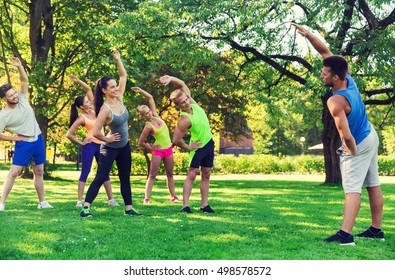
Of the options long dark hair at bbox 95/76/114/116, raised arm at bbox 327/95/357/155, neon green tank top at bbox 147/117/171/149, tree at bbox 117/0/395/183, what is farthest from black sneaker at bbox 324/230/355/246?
tree at bbox 117/0/395/183

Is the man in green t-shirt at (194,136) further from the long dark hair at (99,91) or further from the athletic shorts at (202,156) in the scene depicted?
the long dark hair at (99,91)

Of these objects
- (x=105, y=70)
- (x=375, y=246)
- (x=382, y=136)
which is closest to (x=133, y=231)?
(x=375, y=246)

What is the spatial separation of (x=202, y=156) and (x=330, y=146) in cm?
1315

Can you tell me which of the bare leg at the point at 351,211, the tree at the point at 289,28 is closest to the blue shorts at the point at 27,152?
the bare leg at the point at 351,211

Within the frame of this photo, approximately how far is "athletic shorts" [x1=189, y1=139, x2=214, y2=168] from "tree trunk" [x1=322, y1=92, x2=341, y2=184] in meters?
12.6

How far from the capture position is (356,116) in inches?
230

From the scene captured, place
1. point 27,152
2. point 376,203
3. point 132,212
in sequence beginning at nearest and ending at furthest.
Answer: point 376,203 < point 132,212 < point 27,152

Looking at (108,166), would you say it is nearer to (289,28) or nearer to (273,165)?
(289,28)

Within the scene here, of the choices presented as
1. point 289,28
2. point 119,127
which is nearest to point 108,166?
point 119,127

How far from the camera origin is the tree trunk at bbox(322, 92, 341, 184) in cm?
2022

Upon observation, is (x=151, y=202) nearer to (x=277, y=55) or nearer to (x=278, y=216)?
(x=278, y=216)

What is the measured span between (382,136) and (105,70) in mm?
44411

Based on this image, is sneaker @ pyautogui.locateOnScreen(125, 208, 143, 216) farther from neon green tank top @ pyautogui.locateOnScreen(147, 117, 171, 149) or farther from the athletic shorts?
neon green tank top @ pyautogui.locateOnScreen(147, 117, 171, 149)

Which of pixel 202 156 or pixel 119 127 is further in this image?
pixel 202 156
